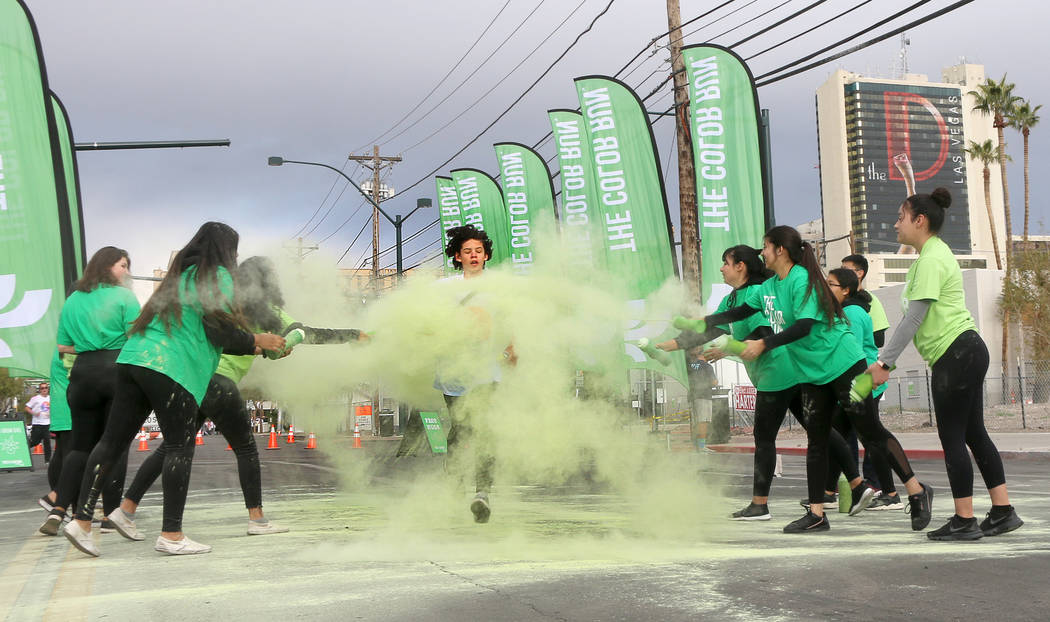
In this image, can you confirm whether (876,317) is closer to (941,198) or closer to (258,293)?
(941,198)

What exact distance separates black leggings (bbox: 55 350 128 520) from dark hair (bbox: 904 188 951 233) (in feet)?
16.7

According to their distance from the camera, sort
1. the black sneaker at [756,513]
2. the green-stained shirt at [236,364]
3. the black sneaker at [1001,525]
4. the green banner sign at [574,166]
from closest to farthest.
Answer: the black sneaker at [1001,525] < the green-stained shirt at [236,364] < the black sneaker at [756,513] < the green banner sign at [574,166]

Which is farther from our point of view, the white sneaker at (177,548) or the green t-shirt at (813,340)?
the green t-shirt at (813,340)

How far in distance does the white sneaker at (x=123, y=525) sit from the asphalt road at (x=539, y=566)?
98 millimetres

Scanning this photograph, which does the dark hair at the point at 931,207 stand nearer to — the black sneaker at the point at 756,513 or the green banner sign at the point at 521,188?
the black sneaker at the point at 756,513

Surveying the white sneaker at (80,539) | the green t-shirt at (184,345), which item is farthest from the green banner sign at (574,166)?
the white sneaker at (80,539)

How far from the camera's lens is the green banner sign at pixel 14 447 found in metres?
17.3

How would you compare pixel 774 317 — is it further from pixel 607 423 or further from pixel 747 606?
pixel 747 606

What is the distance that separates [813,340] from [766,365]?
0.38 m

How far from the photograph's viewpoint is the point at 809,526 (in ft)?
18.5

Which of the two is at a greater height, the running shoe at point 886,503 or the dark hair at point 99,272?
the dark hair at point 99,272

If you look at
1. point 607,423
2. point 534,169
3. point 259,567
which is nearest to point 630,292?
point 607,423

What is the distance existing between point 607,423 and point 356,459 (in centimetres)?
266

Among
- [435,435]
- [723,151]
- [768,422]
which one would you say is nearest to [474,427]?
[768,422]
